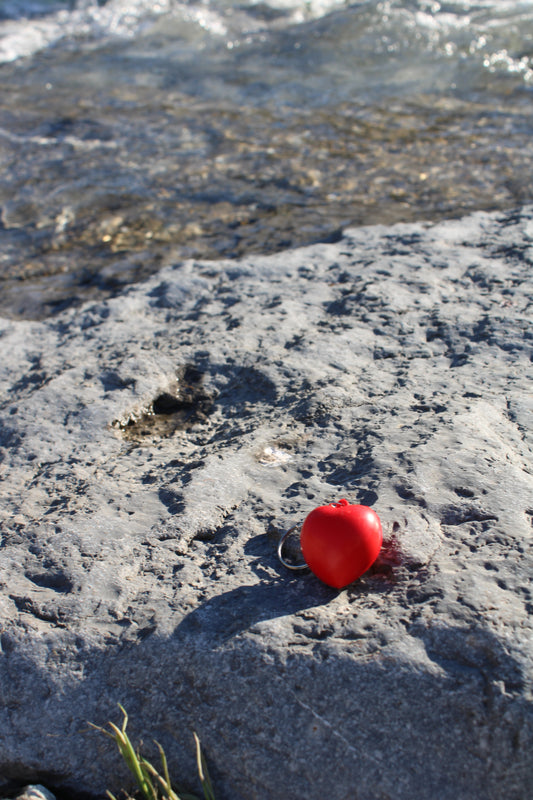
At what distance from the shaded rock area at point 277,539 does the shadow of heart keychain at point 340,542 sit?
0.27 feet

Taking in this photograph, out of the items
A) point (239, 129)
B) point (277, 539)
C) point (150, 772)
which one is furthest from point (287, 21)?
point (150, 772)

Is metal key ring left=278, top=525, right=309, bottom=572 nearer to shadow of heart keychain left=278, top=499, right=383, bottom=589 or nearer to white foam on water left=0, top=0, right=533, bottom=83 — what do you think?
shadow of heart keychain left=278, top=499, right=383, bottom=589

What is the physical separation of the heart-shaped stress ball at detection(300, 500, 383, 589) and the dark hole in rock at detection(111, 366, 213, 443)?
3.23 ft

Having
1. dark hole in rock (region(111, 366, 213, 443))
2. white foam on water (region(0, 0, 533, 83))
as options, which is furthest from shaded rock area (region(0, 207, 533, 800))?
white foam on water (region(0, 0, 533, 83))

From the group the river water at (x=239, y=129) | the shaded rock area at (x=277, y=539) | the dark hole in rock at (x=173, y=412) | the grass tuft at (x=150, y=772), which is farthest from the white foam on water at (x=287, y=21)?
the grass tuft at (x=150, y=772)

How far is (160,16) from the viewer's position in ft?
31.0

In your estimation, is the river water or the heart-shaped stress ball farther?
the river water

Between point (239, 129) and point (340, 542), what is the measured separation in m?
5.32

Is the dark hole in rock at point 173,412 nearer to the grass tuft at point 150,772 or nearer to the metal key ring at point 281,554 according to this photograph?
the metal key ring at point 281,554

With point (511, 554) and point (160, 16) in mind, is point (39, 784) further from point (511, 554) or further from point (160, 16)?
point (160, 16)

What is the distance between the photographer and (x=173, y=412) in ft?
9.13

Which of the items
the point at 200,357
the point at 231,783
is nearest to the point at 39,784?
the point at 231,783

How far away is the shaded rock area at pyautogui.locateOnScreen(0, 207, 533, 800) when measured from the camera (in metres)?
1.59

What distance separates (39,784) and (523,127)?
5966 millimetres
